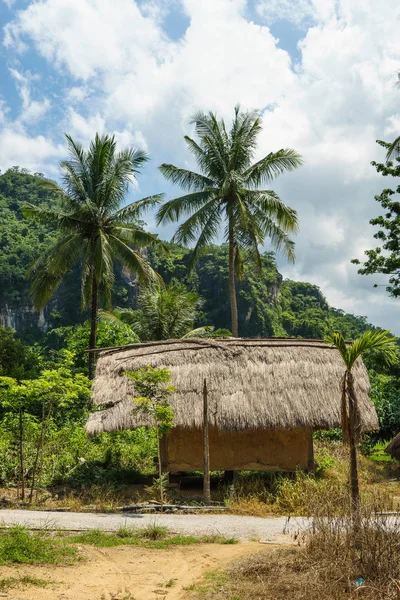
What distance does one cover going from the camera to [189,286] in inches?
2067

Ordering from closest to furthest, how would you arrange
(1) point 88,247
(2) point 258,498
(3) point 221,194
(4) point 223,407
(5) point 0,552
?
(5) point 0,552 → (2) point 258,498 → (4) point 223,407 → (1) point 88,247 → (3) point 221,194

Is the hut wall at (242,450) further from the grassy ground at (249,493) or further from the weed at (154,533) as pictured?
the weed at (154,533)

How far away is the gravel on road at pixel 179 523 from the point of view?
8.09 meters

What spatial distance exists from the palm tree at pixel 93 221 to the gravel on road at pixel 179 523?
29.7ft

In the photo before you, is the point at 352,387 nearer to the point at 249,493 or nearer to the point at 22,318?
the point at 249,493

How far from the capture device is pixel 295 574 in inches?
234

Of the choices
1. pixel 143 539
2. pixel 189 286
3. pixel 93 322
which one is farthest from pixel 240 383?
pixel 189 286

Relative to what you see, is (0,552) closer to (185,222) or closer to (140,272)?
(140,272)

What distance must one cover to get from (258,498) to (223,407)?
184cm

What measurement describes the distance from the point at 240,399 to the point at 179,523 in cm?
343

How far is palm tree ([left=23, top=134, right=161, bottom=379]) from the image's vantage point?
18.2m

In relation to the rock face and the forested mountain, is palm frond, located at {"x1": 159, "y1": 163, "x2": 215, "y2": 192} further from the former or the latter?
the rock face

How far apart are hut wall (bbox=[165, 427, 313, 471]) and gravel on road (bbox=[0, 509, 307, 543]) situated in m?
2.51

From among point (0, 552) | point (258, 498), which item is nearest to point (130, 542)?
point (0, 552)
